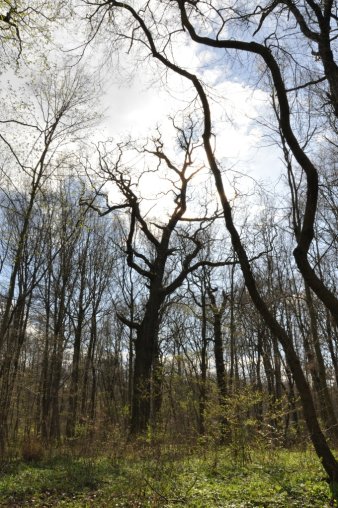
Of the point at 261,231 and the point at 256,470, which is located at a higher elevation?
the point at 261,231

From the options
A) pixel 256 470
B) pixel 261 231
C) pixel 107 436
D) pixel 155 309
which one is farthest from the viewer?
pixel 261 231

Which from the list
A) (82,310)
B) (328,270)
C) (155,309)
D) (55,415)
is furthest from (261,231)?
(55,415)

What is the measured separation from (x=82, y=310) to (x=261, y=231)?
33.3 ft

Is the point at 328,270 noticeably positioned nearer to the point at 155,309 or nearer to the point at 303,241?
the point at 155,309

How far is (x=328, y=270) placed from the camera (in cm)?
2089

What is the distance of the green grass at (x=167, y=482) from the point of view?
526cm

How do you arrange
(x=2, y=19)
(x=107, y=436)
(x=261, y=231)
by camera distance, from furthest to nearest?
(x=261, y=231) < (x=107, y=436) < (x=2, y=19)

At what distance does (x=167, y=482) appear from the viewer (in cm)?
633

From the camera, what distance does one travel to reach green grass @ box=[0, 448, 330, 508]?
5255 mm

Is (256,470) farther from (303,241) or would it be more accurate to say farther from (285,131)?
(285,131)

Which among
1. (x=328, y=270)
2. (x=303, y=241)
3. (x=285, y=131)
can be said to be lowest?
(x=303, y=241)

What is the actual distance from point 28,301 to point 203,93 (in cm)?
1421

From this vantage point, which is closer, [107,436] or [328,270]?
[107,436]

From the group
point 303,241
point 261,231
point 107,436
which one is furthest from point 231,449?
point 261,231
